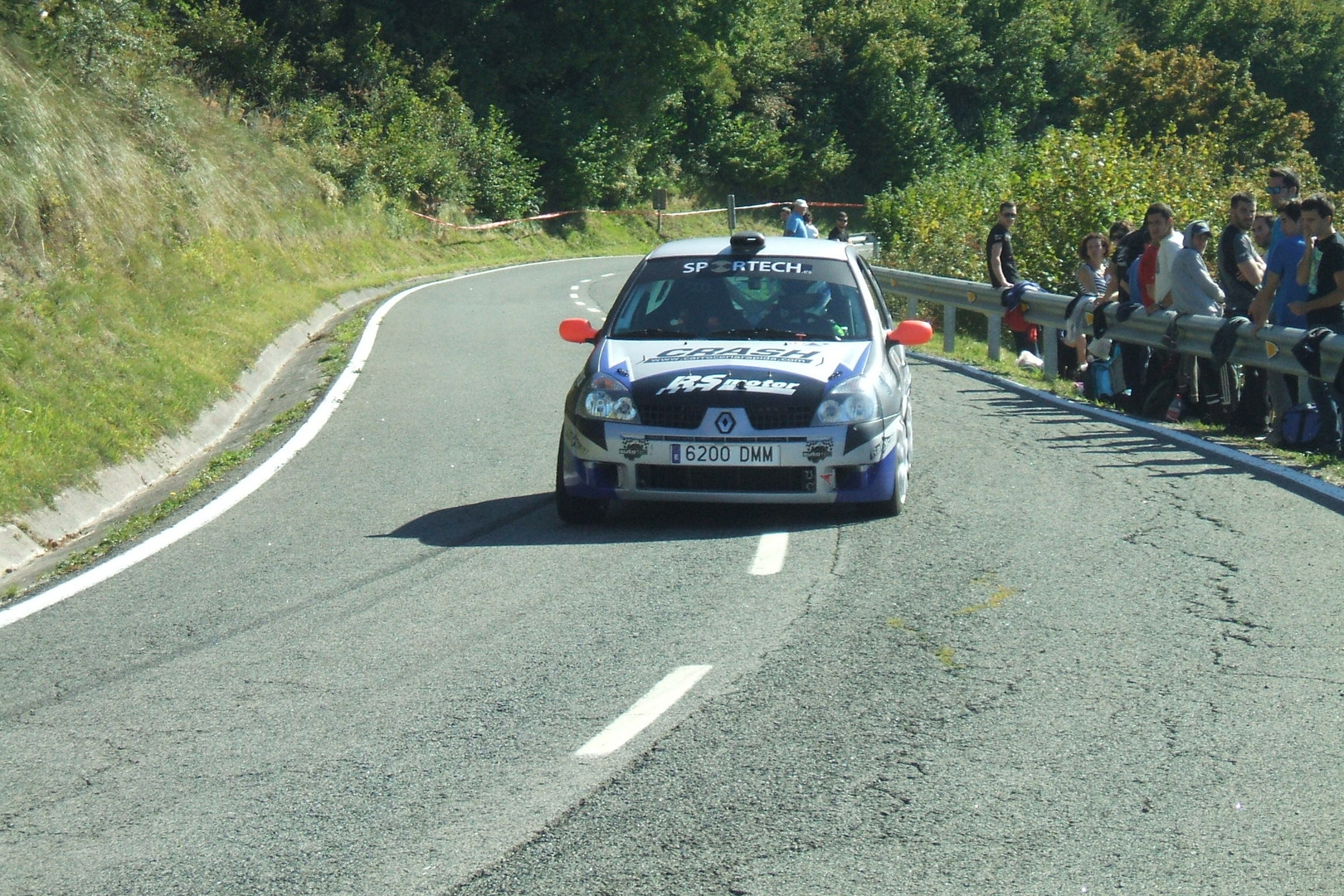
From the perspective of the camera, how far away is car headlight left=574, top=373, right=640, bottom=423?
838cm

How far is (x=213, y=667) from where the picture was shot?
604 cm

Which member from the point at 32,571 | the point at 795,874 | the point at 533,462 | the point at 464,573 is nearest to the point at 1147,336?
the point at 533,462

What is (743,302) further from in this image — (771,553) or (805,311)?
(771,553)

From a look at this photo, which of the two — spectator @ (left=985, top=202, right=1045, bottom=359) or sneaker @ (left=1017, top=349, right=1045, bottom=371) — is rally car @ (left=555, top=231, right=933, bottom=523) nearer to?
sneaker @ (left=1017, top=349, right=1045, bottom=371)

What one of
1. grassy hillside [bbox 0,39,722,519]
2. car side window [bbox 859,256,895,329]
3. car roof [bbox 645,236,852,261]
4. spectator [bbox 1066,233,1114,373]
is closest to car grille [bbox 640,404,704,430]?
car roof [bbox 645,236,852,261]

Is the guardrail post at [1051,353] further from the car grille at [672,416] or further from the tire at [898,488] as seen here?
the car grille at [672,416]

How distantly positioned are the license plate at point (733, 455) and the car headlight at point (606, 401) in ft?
1.26

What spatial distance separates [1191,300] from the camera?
12.6 m

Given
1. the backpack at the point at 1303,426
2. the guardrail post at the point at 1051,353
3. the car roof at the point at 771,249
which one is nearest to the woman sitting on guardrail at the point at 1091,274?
the guardrail post at the point at 1051,353

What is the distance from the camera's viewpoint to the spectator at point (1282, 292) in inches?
429

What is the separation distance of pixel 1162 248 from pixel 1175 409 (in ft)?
4.54

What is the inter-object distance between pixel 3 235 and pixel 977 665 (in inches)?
452

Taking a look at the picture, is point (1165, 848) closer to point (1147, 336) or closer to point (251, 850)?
point (251, 850)

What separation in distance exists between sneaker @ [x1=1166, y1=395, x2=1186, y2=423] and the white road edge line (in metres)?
6.82
